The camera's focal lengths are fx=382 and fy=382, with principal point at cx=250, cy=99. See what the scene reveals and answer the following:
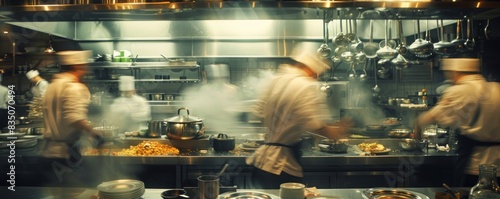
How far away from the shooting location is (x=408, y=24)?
21.0ft

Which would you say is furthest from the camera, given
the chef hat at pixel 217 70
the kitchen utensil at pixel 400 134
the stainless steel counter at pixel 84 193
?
the chef hat at pixel 217 70

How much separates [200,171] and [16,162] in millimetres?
2042

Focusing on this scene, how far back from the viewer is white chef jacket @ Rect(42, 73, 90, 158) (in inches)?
142

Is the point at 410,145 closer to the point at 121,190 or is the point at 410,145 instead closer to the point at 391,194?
the point at 391,194

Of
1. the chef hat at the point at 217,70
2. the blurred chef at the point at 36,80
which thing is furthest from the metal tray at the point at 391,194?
the blurred chef at the point at 36,80

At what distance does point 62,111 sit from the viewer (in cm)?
362

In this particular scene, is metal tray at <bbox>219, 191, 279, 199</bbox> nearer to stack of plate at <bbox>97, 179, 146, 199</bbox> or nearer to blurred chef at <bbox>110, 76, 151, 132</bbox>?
stack of plate at <bbox>97, 179, 146, 199</bbox>

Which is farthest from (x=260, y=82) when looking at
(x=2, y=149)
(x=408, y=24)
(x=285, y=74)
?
(x=2, y=149)

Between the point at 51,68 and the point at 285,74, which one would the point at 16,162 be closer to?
the point at 285,74

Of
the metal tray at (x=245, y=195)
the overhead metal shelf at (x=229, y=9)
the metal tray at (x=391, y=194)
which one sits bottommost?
the metal tray at (x=391, y=194)

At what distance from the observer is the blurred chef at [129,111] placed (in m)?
6.14

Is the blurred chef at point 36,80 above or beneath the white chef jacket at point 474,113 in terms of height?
above

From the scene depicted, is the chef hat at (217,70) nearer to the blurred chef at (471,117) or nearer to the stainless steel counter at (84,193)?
the blurred chef at (471,117)

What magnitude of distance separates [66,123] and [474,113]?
3.87 m
